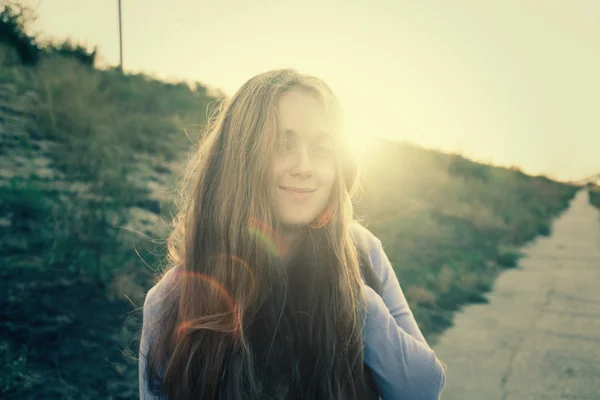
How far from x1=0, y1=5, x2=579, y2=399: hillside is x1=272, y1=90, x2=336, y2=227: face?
1.06 metres

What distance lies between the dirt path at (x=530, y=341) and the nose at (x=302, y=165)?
2852 millimetres

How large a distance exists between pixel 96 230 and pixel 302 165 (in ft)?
11.3

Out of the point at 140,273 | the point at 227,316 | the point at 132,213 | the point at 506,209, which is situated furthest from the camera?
the point at 506,209

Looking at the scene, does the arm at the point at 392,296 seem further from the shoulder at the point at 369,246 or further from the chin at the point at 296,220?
the chin at the point at 296,220

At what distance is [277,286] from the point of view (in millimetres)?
1588

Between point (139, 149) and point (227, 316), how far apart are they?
19.0ft

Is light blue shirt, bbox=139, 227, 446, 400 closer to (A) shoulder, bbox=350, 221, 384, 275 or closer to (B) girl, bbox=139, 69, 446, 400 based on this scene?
(B) girl, bbox=139, 69, 446, 400

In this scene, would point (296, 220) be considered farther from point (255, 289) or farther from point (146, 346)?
Result: point (146, 346)

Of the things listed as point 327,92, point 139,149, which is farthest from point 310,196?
point 139,149

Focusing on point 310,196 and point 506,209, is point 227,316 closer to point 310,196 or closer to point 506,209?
point 310,196

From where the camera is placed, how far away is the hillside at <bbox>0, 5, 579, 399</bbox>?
3135 millimetres

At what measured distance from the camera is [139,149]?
6688mm

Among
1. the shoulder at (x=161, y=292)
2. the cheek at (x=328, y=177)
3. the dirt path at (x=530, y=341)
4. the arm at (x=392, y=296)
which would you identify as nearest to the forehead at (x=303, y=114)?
the cheek at (x=328, y=177)

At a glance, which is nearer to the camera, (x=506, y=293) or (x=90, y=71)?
(x=506, y=293)
